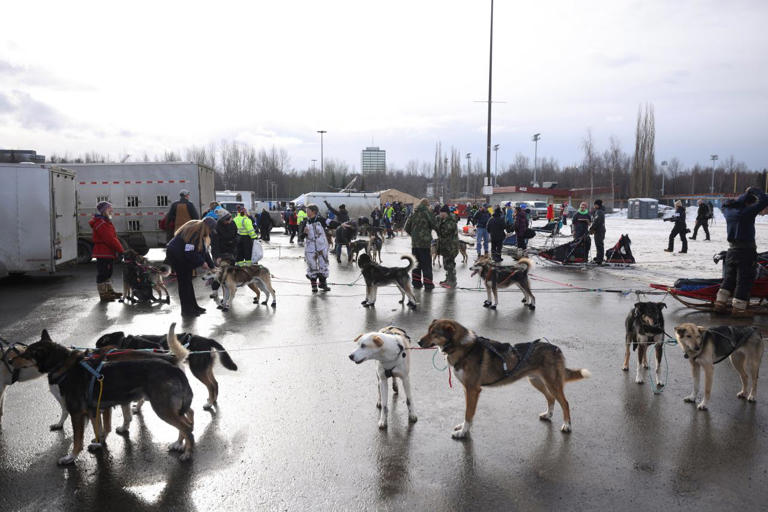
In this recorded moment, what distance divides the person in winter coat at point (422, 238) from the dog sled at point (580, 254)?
5.29 meters

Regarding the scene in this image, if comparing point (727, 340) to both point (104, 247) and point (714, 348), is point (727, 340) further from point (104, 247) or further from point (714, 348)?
point (104, 247)

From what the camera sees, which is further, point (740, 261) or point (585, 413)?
point (740, 261)

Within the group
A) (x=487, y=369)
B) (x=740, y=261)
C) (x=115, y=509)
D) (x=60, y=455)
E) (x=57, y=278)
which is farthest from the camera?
(x=57, y=278)

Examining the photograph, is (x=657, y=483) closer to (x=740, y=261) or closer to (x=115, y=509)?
(x=115, y=509)

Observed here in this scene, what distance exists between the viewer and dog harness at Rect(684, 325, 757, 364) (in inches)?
187

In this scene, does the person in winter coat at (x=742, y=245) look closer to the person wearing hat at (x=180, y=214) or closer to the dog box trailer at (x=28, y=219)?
the person wearing hat at (x=180, y=214)

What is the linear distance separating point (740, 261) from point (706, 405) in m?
4.28

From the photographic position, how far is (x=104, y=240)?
9.80m

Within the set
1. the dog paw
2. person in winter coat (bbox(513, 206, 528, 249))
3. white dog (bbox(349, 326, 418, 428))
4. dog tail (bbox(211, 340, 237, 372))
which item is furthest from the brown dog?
person in winter coat (bbox(513, 206, 528, 249))

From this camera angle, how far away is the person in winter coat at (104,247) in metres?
9.82

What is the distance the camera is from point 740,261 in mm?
7953

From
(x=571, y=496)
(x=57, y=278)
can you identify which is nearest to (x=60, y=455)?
(x=571, y=496)

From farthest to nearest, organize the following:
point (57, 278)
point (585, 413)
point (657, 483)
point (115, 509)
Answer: point (57, 278), point (585, 413), point (657, 483), point (115, 509)

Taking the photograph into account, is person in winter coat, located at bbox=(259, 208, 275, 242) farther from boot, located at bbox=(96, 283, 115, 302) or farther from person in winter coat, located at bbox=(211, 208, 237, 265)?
boot, located at bbox=(96, 283, 115, 302)
